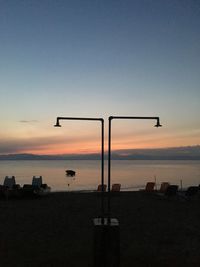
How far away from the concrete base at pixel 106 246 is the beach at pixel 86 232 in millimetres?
887

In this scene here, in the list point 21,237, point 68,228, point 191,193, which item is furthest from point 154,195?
point 21,237

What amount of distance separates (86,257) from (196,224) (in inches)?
217

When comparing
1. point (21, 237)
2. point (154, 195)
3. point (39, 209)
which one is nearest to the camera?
point (21, 237)

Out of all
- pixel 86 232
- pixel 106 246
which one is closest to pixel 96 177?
pixel 86 232

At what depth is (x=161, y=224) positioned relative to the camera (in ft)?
42.6

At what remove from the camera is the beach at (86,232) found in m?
8.51

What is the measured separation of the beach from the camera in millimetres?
8508

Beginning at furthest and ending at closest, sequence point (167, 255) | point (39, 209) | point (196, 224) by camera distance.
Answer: point (39, 209), point (196, 224), point (167, 255)

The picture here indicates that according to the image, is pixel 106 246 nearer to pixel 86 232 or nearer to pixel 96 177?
pixel 86 232

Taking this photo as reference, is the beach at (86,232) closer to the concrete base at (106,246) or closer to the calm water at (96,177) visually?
the concrete base at (106,246)

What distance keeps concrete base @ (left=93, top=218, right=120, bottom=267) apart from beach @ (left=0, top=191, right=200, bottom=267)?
0.89 meters

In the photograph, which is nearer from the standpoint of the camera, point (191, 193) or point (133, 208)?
point (133, 208)

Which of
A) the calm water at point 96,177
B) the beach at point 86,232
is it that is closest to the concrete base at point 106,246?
the beach at point 86,232

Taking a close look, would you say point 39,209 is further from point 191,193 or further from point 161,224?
point 191,193
